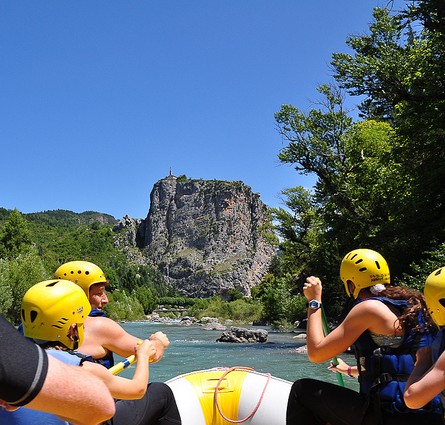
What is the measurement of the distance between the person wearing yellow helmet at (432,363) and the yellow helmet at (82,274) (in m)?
1.91

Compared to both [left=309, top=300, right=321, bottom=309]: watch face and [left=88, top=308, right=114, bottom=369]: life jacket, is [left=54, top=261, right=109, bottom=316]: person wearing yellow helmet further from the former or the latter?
[left=309, top=300, right=321, bottom=309]: watch face

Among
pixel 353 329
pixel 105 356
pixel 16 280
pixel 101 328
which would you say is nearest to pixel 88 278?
pixel 101 328

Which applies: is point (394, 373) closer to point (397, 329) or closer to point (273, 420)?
point (397, 329)

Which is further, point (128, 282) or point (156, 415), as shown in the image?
point (128, 282)

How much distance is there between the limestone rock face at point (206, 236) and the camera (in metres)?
124

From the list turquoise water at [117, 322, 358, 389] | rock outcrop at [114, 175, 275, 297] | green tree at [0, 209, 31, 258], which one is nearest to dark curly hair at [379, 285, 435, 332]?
turquoise water at [117, 322, 358, 389]

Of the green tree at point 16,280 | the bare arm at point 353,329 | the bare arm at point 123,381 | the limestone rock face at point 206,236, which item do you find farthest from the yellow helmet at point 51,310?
the limestone rock face at point 206,236

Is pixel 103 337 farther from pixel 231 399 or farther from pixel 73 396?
pixel 73 396

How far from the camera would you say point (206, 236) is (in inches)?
5172

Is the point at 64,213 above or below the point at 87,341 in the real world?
above

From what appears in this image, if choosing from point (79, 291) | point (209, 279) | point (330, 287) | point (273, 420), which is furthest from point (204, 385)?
point (209, 279)

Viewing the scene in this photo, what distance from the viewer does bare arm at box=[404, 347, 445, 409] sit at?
82.8 inches

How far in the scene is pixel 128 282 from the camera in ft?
310

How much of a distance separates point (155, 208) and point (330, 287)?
396 ft
